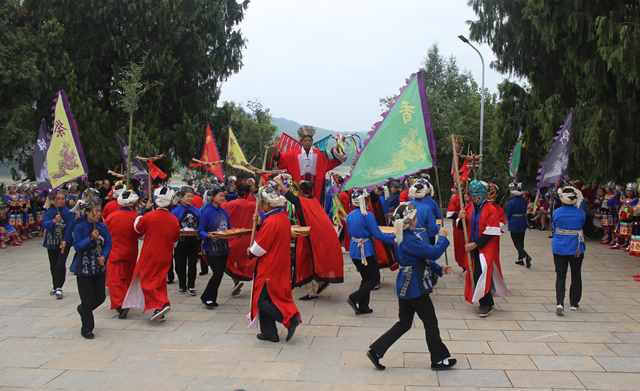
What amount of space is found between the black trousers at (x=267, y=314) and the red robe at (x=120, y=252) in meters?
2.22

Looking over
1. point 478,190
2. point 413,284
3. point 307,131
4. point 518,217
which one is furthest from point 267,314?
point 518,217

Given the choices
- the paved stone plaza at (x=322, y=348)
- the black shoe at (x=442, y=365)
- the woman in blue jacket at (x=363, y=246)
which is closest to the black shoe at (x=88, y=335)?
the paved stone plaza at (x=322, y=348)

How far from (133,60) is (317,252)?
19077 millimetres

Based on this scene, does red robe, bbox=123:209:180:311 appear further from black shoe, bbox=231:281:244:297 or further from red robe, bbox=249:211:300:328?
black shoe, bbox=231:281:244:297

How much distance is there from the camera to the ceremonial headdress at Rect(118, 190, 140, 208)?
7.88m

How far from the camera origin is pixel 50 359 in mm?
6223

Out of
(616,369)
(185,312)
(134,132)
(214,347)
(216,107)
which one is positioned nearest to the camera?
(616,369)

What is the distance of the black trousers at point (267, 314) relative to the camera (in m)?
6.80

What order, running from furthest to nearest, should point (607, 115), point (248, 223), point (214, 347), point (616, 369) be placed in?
point (607, 115), point (248, 223), point (214, 347), point (616, 369)

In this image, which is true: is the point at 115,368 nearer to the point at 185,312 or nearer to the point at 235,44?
the point at 185,312

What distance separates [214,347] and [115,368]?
114 centimetres

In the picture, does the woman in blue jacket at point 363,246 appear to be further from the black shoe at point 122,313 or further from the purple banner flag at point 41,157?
the purple banner flag at point 41,157

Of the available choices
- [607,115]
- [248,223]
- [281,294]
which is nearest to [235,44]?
[607,115]

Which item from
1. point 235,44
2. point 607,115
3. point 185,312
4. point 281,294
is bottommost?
point 185,312
